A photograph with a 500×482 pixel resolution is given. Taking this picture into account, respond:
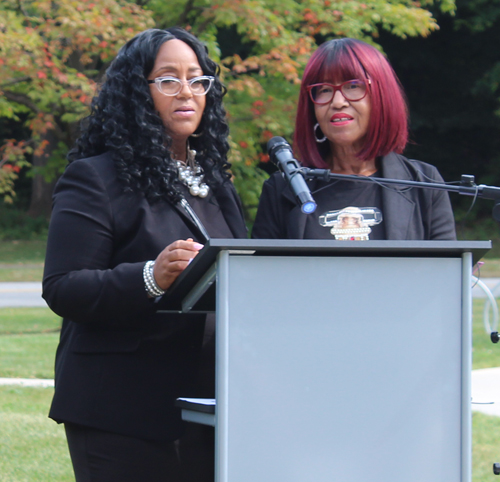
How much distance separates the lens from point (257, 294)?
1.63 metres

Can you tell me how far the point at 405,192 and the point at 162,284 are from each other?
936 mm

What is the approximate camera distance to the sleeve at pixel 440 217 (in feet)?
8.19

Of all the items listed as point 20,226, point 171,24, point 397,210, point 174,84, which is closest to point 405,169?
point 397,210

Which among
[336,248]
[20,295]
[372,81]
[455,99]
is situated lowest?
[20,295]

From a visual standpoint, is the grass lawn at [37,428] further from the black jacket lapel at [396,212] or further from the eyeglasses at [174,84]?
the eyeglasses at [174,84]

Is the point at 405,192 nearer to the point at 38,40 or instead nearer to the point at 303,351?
the point at 303,351

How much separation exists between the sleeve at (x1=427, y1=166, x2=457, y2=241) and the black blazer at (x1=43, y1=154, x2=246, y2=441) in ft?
2.71

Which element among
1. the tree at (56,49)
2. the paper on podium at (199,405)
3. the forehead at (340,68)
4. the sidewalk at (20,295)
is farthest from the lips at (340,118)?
the sidewalk at (20,295)

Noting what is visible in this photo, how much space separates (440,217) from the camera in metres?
2.52

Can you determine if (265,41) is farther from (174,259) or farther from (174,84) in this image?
(174,259)

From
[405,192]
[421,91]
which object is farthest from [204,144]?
[421,91]

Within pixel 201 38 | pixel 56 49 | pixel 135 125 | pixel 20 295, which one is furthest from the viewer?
pixel 20 295

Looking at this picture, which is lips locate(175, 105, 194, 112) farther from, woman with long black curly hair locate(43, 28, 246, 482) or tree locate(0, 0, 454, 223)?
tree locate(0, 0, 454, 223)

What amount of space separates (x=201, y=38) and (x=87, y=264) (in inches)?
337
